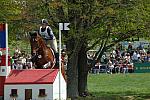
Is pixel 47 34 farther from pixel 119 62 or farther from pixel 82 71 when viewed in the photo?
pixel 119 62

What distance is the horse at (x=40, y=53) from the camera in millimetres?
→ 14805

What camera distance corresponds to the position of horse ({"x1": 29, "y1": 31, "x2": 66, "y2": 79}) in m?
14.8

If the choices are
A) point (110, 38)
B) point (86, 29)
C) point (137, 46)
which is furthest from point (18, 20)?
point (137, 46)

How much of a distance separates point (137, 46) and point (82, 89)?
25.9 m

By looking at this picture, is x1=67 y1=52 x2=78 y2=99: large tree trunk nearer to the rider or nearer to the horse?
the rider

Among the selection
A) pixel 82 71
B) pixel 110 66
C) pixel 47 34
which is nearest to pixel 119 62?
pixel 110 66

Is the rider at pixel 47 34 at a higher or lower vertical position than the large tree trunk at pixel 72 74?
higher

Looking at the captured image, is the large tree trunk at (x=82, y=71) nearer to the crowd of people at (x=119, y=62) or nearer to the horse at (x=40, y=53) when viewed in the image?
the horse at (x=40, y=53)

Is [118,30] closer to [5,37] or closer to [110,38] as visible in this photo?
[110,38]

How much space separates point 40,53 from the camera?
15.1m

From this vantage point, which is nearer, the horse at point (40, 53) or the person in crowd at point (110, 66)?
the horse at point (40, 53)

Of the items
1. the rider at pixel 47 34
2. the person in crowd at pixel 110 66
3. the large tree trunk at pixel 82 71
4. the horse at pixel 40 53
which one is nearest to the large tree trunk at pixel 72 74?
the large tree trunk at pixel 82 71

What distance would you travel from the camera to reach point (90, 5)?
55.1 feet

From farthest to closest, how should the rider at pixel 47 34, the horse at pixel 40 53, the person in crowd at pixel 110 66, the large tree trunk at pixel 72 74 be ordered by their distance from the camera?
the person in crowd at pixel 110 66 → the large tree trunk at pixel 72 74 → the rider at pixel 47 34 → the horse at pixel 40 53
